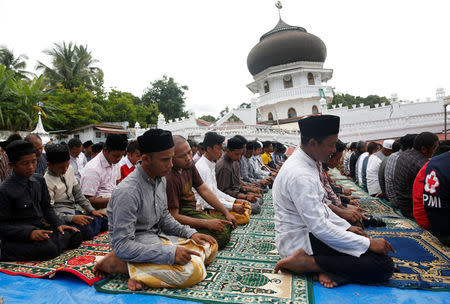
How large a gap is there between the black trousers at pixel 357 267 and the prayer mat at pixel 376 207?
2.60m

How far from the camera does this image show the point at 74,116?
2081cm

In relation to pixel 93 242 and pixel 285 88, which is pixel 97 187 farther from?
→ pixel 285 88

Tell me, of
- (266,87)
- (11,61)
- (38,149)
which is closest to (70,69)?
(11,61)

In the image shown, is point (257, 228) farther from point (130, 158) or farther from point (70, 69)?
point (70, 69)

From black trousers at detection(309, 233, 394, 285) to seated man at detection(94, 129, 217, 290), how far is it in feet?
3.33

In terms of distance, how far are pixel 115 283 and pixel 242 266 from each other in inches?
45.6

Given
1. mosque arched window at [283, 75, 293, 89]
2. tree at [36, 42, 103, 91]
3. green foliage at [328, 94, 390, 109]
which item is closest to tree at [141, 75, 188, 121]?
tree at [36, 42, 103, 91]

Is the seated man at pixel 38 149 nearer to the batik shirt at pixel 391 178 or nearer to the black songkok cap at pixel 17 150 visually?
the black songkok cap at pixel 17 150

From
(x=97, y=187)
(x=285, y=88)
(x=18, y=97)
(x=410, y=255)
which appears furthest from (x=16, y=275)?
(x=285, y=88)

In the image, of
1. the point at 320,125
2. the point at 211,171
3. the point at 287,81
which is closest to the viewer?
the point at 320,125

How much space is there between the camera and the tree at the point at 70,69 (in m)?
25.5

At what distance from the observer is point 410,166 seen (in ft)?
13.1

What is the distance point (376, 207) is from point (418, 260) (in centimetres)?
252

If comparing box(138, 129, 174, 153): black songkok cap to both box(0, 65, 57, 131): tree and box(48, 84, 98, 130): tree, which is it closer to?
box(0, 65, 57, 131): tree
